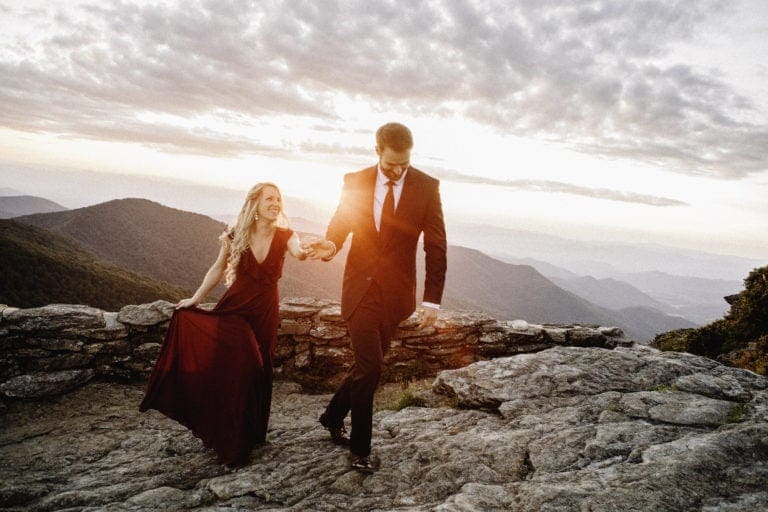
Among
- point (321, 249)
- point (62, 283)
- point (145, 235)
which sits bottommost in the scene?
point (62, 283)

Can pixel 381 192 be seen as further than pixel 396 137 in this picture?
Yes

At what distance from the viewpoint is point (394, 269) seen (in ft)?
12.3

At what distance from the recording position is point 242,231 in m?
4.72

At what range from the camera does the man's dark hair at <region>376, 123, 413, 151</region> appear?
3.50 m

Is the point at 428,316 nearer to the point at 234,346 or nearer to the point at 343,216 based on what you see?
the point at 343,216

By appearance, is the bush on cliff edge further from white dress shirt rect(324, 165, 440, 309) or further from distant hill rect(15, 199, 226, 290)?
distant hill rect(15, 199, 226, 290)

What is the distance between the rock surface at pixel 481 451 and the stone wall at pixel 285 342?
1.89 ft

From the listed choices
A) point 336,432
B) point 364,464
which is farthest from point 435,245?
point 336,432

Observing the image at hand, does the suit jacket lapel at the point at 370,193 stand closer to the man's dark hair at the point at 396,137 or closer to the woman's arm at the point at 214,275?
the man's dark hair at the point at 396,137

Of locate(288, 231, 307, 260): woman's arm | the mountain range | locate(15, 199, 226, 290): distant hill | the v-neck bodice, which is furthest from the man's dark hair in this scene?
locate(15, 199, 226, 290): distant hill

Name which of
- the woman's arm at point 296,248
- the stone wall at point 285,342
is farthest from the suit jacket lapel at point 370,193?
the stone wall at point 285,342

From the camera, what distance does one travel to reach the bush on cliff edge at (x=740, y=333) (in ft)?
25.3

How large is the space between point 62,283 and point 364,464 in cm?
6590

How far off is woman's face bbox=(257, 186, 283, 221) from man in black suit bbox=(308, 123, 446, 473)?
1059mm
